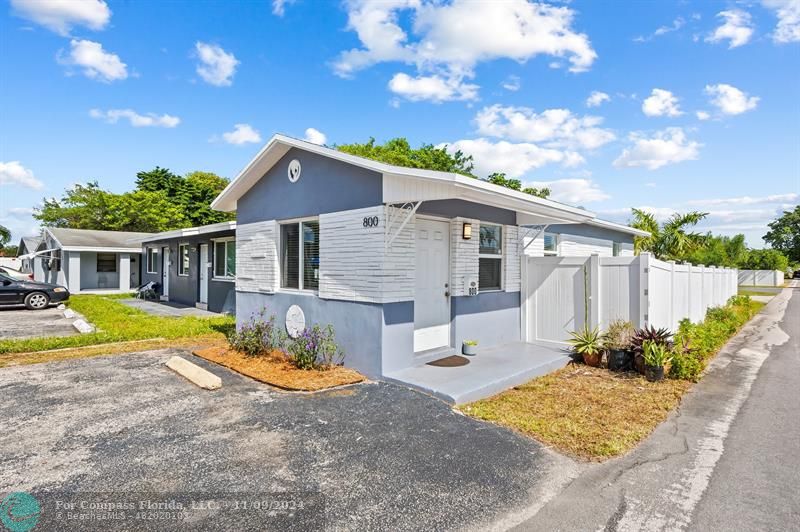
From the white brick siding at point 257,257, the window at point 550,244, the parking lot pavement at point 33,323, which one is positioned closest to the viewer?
the white brick siding at point 257,257

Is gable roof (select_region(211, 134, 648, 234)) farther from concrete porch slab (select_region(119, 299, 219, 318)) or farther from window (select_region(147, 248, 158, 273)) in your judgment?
window (select_region(147, 248, 158, 273))

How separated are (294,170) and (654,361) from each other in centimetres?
A: 632

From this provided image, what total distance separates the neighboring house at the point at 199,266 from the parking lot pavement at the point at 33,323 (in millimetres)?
3584

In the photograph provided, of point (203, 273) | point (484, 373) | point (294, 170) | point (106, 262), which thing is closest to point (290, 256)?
point (294, 170)

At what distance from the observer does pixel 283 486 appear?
302 centimetres

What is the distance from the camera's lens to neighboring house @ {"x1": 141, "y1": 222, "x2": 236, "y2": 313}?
12641mm

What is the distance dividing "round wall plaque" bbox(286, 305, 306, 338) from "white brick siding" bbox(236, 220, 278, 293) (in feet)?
2.13

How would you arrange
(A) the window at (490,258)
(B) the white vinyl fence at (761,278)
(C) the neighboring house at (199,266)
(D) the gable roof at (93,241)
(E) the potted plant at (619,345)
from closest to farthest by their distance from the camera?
(E) the potted plant at (619,345), (A) the window at (490,258), (C) the neighboring house at (199,266), (D) the gable roof at (93,241), (B) the white vinyl fence at (761,278)

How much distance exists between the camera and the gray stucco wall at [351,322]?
18.7ft

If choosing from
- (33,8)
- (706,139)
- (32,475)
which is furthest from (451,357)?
(33,8)

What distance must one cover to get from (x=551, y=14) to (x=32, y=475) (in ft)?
31.8

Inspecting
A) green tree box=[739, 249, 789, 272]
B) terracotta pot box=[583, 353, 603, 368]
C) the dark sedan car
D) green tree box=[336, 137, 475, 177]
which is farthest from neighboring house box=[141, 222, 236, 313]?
green tree box=[739, 249, 789, 272]

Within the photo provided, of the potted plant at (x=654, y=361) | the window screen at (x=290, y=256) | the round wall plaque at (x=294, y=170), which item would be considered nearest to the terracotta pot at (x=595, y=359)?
the potted plant at (x=654, y=361)

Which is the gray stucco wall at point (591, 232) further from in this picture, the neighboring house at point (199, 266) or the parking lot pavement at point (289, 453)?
the neighboring house at point (199, 266)
